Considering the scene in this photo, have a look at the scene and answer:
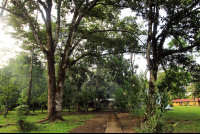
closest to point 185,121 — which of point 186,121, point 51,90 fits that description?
point 186,121

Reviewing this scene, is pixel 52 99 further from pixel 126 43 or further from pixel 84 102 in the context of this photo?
pixel 84 102

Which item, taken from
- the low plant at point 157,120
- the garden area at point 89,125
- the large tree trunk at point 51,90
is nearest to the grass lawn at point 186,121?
the garden area at point 89,125

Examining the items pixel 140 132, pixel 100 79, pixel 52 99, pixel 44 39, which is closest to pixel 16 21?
pixel 44 39

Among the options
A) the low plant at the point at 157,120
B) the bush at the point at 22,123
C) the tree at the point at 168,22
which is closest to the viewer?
the low plant at the point at 157,120

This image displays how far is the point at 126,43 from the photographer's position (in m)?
12.6

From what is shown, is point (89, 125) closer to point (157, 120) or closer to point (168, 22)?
point (157, 120)

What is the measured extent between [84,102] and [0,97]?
10.1 meters

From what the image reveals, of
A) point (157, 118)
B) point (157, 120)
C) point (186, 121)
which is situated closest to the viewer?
point (157, 120)

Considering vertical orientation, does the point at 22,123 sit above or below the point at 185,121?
above

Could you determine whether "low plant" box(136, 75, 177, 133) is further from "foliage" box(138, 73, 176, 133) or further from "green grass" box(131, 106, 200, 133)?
"green grass" box(131, 106, 200, 133)

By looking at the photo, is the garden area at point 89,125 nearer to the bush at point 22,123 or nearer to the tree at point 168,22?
the bush at point 22,123

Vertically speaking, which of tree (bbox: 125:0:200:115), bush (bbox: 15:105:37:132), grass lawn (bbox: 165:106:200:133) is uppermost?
tree (bbox: 125:0:200:115)

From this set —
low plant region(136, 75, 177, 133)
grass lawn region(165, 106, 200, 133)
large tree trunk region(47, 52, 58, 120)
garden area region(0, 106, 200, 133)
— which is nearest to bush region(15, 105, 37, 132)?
garden area region(0, 106, 200, 133)

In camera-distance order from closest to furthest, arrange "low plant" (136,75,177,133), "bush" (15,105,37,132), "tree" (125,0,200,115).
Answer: "low plant" (136,75,177,133), "bush" (15,105,37,132), "tree" (125,0,200,115)
